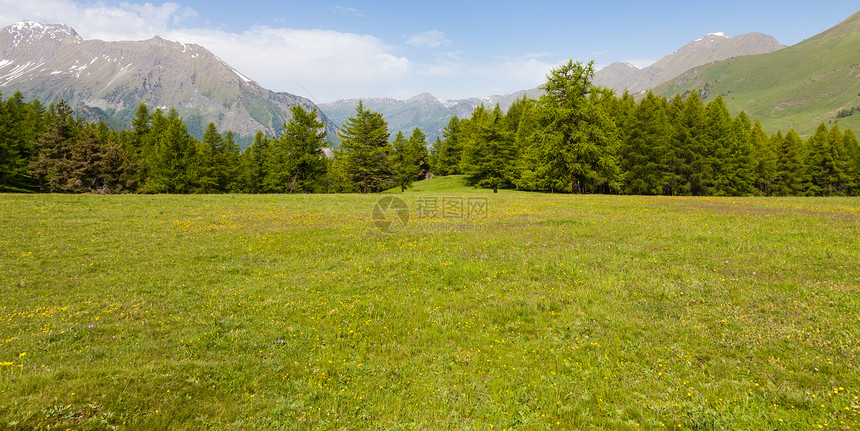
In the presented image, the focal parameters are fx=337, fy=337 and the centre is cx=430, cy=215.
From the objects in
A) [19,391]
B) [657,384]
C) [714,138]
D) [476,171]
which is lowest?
[657,384]

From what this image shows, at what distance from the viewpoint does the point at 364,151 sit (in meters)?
59.8

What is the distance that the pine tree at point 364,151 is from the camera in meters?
59.9

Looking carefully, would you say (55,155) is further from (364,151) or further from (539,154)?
(539,154)

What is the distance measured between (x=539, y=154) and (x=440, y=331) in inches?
1837

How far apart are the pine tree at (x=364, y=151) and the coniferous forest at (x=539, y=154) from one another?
20 centimetres

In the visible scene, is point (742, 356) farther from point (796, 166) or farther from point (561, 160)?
point (796, 166)

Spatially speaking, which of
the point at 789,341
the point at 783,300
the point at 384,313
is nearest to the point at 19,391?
the point at 384,313

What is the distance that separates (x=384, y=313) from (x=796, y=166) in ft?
291

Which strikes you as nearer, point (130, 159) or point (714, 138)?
point (714, 138)

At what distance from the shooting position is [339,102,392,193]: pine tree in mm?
59875

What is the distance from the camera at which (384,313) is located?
9469 mm

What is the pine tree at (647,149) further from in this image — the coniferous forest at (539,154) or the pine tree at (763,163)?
the pine tree at (763,163)

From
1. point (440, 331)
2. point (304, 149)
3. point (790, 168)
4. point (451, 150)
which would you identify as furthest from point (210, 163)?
point (790, 168)

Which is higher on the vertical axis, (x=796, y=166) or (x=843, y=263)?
(x=796, y=166)
